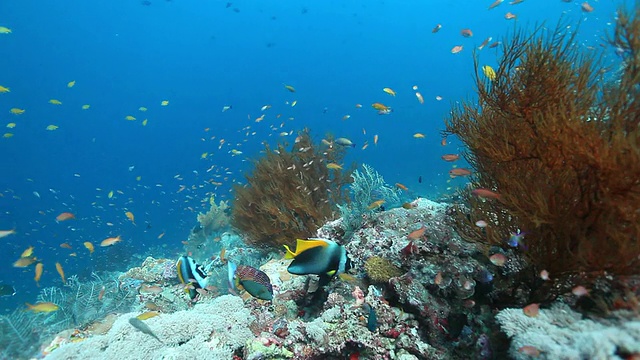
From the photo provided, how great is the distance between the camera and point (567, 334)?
2.35m

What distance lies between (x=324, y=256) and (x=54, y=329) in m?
7.99

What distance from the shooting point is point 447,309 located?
3770 mm

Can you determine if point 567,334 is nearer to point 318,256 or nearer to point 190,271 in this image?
point 318,256

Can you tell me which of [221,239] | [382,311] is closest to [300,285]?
[382,311]

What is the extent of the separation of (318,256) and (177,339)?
227 cm

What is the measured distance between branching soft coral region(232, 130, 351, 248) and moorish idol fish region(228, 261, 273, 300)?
12.4 feet

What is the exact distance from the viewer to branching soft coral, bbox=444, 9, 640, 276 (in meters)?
2.64

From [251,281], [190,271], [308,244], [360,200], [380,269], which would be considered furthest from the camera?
[360,200]

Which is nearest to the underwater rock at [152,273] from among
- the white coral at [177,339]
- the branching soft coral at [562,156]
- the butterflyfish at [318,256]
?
the white coral at [177,339]

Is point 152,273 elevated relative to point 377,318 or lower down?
lower down

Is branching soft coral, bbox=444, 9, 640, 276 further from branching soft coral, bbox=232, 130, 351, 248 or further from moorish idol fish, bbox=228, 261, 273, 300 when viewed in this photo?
branching soft coral, bbox=232, 130, 351, 248

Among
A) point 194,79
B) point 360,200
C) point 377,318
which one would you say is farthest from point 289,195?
point 194,79

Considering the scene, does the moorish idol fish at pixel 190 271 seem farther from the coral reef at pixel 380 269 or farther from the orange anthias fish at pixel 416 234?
the orange anthias fish at pixel 416 234

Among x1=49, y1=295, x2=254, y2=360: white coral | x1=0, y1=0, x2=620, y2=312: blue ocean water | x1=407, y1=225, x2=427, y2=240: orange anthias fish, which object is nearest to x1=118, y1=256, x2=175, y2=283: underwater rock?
x1=49, y1=295, x2=254, y2=360: white coral
